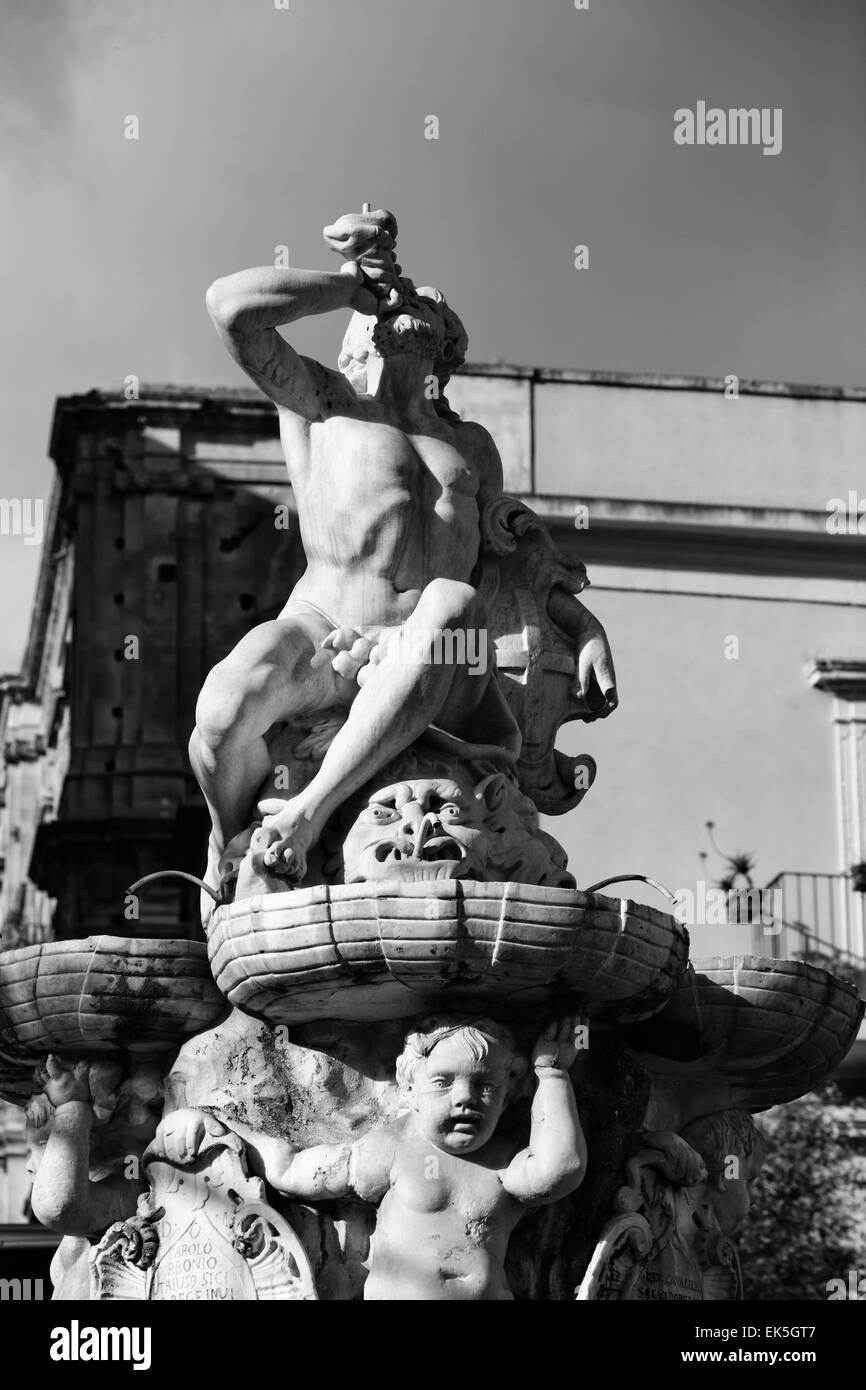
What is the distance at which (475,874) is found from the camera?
29.6 feet

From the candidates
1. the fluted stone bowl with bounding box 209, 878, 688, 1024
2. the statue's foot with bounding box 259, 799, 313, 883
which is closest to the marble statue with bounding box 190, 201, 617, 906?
the statue's foot with bounding box 259, 799, 313, 883

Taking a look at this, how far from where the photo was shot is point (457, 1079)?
8.73m

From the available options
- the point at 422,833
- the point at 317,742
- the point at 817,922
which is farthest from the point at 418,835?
the point at 817,922

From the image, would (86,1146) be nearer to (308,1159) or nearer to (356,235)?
(308,1159)

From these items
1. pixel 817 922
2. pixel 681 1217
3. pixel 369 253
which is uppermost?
pixel 817 922

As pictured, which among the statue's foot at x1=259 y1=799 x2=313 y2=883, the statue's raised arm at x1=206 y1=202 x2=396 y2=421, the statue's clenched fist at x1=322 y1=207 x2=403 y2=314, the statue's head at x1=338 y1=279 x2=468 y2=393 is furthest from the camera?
the statue's head at x1=338 y1=279 x2=468 y2=393

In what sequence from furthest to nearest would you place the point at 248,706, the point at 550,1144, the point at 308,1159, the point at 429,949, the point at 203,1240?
the point at 248,706 → the point at 203,1240 → the point at 308,1159 → the point at 550,1144 → the point at 429,949

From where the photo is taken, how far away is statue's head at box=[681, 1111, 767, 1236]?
385 inches

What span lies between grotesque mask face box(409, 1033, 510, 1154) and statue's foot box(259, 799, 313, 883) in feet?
2.51

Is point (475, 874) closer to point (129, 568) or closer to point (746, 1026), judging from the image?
point (746, 1026)

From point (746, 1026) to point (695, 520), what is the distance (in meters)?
19.2

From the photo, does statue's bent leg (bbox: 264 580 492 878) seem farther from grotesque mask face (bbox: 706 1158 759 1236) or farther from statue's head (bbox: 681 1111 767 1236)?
grotesque mask face (bbox: 706 1158 759 1236)

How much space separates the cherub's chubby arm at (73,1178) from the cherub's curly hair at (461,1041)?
1047 mm

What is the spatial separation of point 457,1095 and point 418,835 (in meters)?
0.85
